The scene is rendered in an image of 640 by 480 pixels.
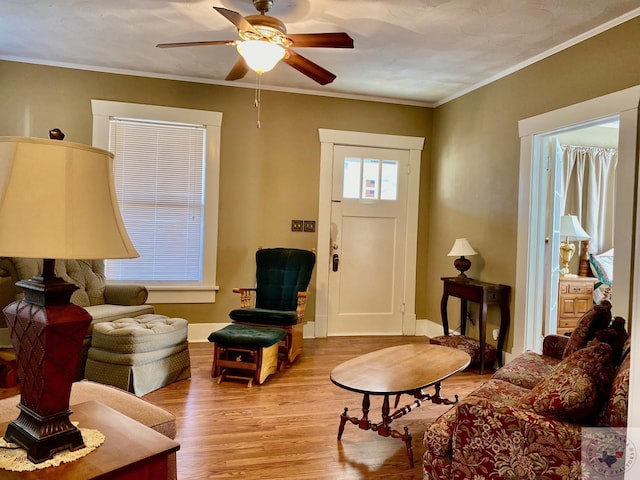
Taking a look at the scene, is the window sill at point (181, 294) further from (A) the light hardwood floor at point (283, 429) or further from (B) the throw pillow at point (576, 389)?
(B) the throw pillow at point (576, 389)

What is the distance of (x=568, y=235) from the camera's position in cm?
518

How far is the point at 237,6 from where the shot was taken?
10.1ft

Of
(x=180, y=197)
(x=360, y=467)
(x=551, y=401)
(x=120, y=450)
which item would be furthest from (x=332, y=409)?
(x=180, y=197)

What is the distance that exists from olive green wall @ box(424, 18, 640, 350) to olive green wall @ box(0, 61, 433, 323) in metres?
0.78

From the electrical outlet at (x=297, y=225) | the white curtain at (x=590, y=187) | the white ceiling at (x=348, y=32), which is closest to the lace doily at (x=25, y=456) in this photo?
the white ceiling at (x=348, y=32)

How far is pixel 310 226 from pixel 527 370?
287cm

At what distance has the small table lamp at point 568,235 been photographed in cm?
516

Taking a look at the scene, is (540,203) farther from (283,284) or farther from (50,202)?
(50,202)

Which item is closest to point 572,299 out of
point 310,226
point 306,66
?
point 310,226

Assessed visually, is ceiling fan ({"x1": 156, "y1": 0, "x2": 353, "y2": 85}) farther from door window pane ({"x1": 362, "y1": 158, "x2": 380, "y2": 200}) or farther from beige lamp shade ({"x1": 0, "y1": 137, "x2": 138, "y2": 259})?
door window pane ({"x1": 362, "y1": 158, "x2": 380, "y2": 200})

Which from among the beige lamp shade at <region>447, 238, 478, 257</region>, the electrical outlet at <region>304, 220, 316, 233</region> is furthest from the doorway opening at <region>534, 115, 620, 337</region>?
the electrical outlet at <region>304, 220, 316, 233</region>

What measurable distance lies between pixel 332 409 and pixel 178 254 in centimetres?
244

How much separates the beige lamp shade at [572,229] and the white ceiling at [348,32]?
6.25 ft

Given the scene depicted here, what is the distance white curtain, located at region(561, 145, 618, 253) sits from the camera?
18.7ft
